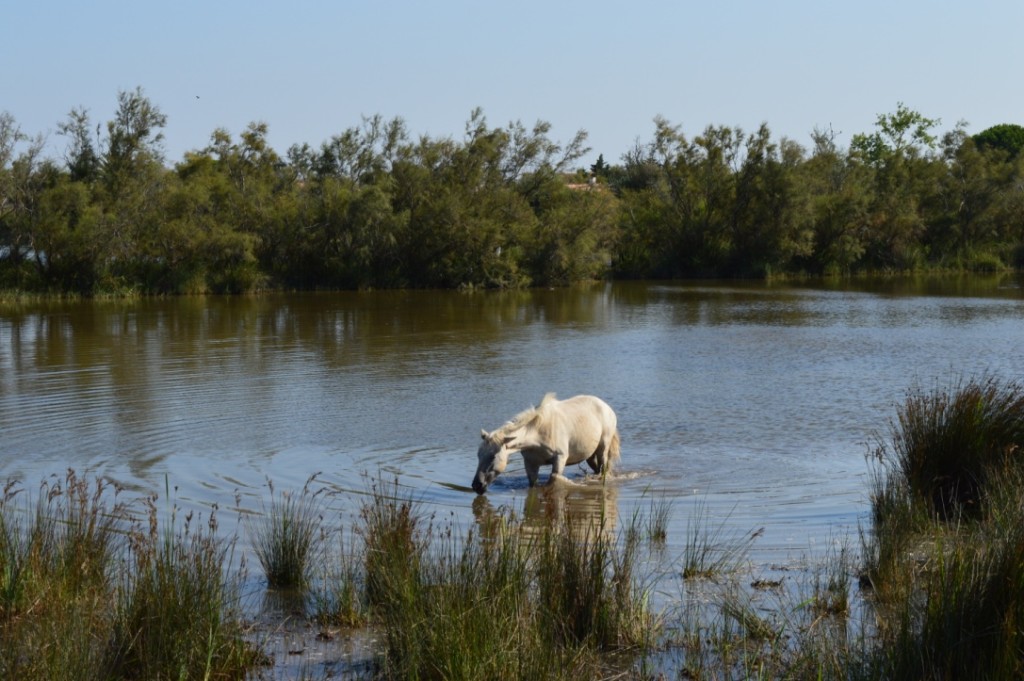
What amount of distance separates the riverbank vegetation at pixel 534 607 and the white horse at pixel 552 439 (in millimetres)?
3660

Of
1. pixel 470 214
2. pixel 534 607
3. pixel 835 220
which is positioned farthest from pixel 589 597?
pixel 835 220

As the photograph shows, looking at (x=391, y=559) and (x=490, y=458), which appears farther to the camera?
(x=490, y=458)

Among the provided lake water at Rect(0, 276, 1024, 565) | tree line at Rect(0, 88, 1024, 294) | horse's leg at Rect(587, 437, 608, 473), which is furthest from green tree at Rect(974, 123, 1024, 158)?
horse's leg at Rect(587, 437, 608, 473)

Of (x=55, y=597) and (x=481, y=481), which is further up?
(x=55, y=597)

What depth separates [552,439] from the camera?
12.6 m

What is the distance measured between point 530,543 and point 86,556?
290 centimetres

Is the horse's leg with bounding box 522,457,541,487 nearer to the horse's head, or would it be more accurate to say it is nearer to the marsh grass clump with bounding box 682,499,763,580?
the horse's head

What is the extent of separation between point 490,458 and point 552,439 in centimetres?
87

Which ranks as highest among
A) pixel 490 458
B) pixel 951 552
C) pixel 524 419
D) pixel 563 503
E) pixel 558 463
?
pixel 951 552

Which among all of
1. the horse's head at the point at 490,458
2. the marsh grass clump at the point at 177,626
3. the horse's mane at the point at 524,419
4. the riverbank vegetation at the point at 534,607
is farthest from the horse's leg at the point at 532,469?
the marsh grass clump at the point at 177,626

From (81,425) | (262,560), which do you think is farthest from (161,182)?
(262,560)

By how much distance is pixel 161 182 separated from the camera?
55406 mm

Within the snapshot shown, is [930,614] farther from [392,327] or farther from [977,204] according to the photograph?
[977,204]

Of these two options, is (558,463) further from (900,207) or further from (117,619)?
(900,207)
